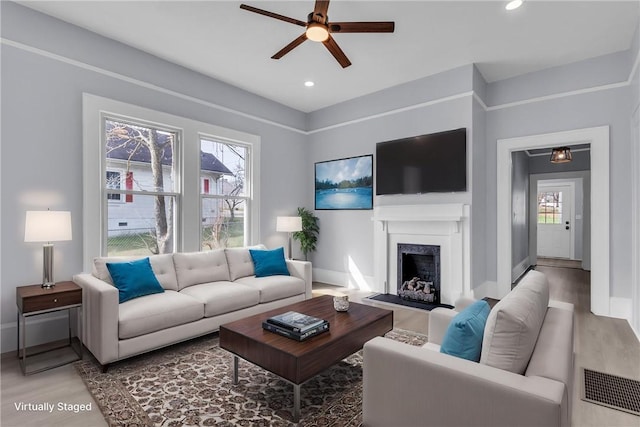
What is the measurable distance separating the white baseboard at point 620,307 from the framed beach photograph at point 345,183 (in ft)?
10.3

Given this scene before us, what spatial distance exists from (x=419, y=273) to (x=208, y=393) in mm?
3336

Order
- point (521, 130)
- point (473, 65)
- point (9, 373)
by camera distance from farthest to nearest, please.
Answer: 1. point (521, 130)
2. point (473, 65)
3. point (9, 373)

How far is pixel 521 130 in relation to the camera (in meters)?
4.40

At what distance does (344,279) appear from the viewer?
5.48m

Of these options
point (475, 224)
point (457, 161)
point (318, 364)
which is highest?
point (457, 161)

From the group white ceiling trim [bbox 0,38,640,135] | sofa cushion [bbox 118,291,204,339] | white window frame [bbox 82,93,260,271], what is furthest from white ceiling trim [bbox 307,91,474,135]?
sofa cushion [bbox 118,291,204,339]

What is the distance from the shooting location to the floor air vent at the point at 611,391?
210cm

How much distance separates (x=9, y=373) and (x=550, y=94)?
6.23m

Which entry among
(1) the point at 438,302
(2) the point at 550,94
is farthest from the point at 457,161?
(1) the point at 438,302

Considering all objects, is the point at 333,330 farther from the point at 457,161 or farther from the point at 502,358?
the point at 457,161

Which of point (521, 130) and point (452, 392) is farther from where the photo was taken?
point (521, 130)

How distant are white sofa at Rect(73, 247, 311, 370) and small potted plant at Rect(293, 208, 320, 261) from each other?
4.30 ft

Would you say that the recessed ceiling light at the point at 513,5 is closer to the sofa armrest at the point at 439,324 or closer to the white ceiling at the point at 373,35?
the white ceiling at the point at 373,35

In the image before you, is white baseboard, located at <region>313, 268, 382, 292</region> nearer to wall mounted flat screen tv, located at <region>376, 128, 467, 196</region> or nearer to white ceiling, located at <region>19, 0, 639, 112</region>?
wall mounted flat screen tv, located at <region>376, 128, 467, 196</region>
